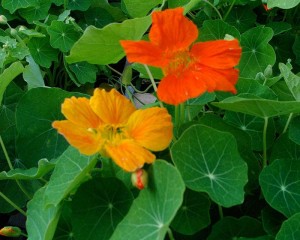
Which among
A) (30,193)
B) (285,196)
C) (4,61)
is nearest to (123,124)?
(285,196)

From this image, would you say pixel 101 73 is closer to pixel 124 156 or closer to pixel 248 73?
pixel 248 73

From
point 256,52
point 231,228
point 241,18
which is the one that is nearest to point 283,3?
point 256,52

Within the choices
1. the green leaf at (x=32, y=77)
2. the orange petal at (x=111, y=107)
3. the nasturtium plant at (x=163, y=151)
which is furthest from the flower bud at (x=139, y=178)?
the green leaf at (x=32, y=77)

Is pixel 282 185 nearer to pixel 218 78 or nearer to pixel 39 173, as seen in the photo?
pixel 218 78

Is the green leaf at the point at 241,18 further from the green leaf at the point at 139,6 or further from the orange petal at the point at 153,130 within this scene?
the orange petal at the point at 153,130

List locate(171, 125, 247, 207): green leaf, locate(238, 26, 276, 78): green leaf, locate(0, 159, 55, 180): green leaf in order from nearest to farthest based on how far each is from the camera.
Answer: locate(171, 125, 247, 207): green leaf → locate(0, 159, 55, 180): green leaf → locate(238, 26, 276, 78): green leaf

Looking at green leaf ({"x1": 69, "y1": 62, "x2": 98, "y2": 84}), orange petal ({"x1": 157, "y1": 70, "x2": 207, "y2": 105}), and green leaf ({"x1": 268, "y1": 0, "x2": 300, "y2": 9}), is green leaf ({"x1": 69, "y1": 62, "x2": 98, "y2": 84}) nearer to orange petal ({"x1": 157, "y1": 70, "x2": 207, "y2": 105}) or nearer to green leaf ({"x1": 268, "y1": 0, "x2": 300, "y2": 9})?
green leaf ({"x1": 268, "y1": 0, "x2": 300, "y2": 9})

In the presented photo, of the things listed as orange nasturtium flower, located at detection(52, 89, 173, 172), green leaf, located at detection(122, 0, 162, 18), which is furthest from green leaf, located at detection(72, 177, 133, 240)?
green leaf, located at detection(122, 0, 162, 18)
